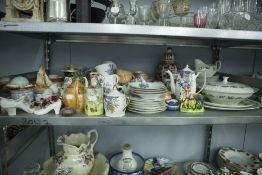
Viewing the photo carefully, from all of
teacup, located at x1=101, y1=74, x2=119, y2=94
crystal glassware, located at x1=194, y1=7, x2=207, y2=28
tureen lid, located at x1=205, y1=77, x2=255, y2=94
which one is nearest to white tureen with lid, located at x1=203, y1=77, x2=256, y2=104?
tureen lid, located at x1=205, y1=77, x2=255, y2=94

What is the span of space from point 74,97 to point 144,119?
0.25 meters

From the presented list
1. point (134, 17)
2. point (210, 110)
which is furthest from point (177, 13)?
point (210, 110)

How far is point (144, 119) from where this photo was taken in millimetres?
670

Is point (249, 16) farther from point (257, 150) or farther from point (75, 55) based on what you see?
point (257, 150)

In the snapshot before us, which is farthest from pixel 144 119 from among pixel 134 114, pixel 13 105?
pixel 13 105

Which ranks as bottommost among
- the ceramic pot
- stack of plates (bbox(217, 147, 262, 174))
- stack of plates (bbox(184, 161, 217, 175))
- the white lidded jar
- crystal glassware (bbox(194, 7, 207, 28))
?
stack of plates (bbox(184, 161, 217, 175))

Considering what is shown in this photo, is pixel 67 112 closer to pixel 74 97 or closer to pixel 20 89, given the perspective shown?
pixel 74 97

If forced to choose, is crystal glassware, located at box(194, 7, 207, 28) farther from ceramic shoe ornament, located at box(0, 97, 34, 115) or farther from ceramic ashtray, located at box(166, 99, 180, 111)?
ceramic shoe ornament, located at box(0, 97, 34, 115)

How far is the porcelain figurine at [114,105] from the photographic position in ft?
2.18

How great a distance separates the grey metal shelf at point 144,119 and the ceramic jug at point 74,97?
0.18ft

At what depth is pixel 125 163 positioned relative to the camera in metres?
0.97

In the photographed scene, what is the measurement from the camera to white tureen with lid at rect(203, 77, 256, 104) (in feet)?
2.47

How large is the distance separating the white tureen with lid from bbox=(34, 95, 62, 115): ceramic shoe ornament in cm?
54

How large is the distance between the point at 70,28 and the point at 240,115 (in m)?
0.63
